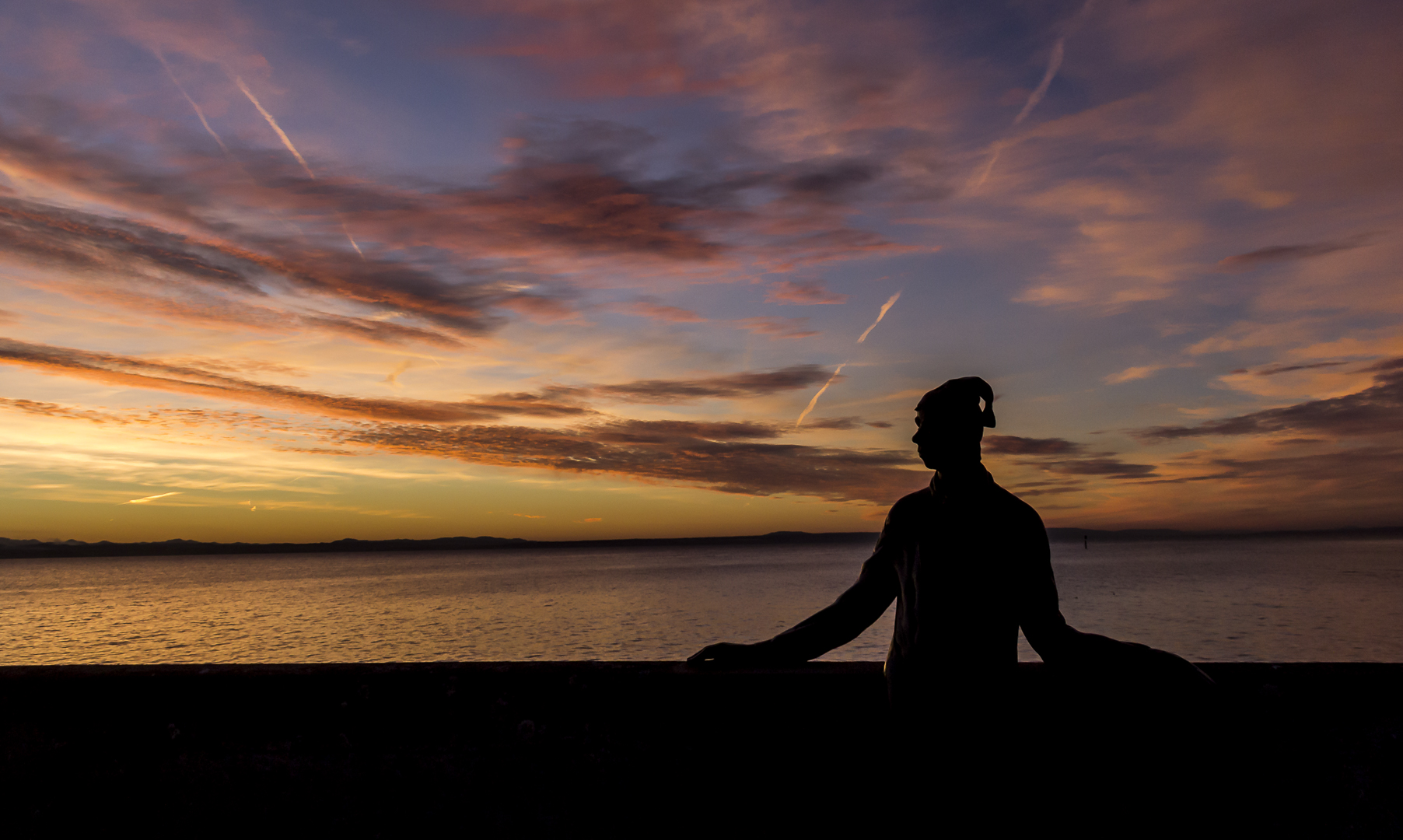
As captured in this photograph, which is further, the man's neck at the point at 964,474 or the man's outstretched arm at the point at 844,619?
the man's outstretched arm at the point at 844,619

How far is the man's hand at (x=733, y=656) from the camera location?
2.68m

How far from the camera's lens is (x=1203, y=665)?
2.74 meters

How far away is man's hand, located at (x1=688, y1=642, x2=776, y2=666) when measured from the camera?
2676 mm

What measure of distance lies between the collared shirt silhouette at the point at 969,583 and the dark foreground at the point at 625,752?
0.86 ft

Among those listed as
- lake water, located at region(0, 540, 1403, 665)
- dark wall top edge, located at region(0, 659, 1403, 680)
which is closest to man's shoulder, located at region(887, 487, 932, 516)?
dark wall top edge, located at region(0, 659, 1403, 680)

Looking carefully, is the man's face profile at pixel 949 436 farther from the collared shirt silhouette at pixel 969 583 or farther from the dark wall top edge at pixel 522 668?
the dark wall top edge at pixel 522 668

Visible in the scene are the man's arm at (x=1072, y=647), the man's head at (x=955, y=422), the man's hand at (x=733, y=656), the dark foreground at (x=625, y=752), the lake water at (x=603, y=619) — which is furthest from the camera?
the lake water at (x=603, y=619)

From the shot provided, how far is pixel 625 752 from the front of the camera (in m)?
2.79

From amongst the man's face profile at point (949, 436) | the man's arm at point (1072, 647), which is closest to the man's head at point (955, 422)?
the man's face profile at point (949, 436)

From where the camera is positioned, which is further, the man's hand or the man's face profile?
the man's hand

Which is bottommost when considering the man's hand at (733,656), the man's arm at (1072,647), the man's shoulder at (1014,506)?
the man's hand at (733,656)

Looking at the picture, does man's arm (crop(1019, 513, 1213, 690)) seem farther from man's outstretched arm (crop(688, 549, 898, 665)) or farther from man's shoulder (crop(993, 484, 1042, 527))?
man's outstretched arm (crop(688, 549, 898, 665))

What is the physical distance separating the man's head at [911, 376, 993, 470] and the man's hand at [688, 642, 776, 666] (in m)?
0.86

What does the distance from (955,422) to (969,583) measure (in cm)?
47
